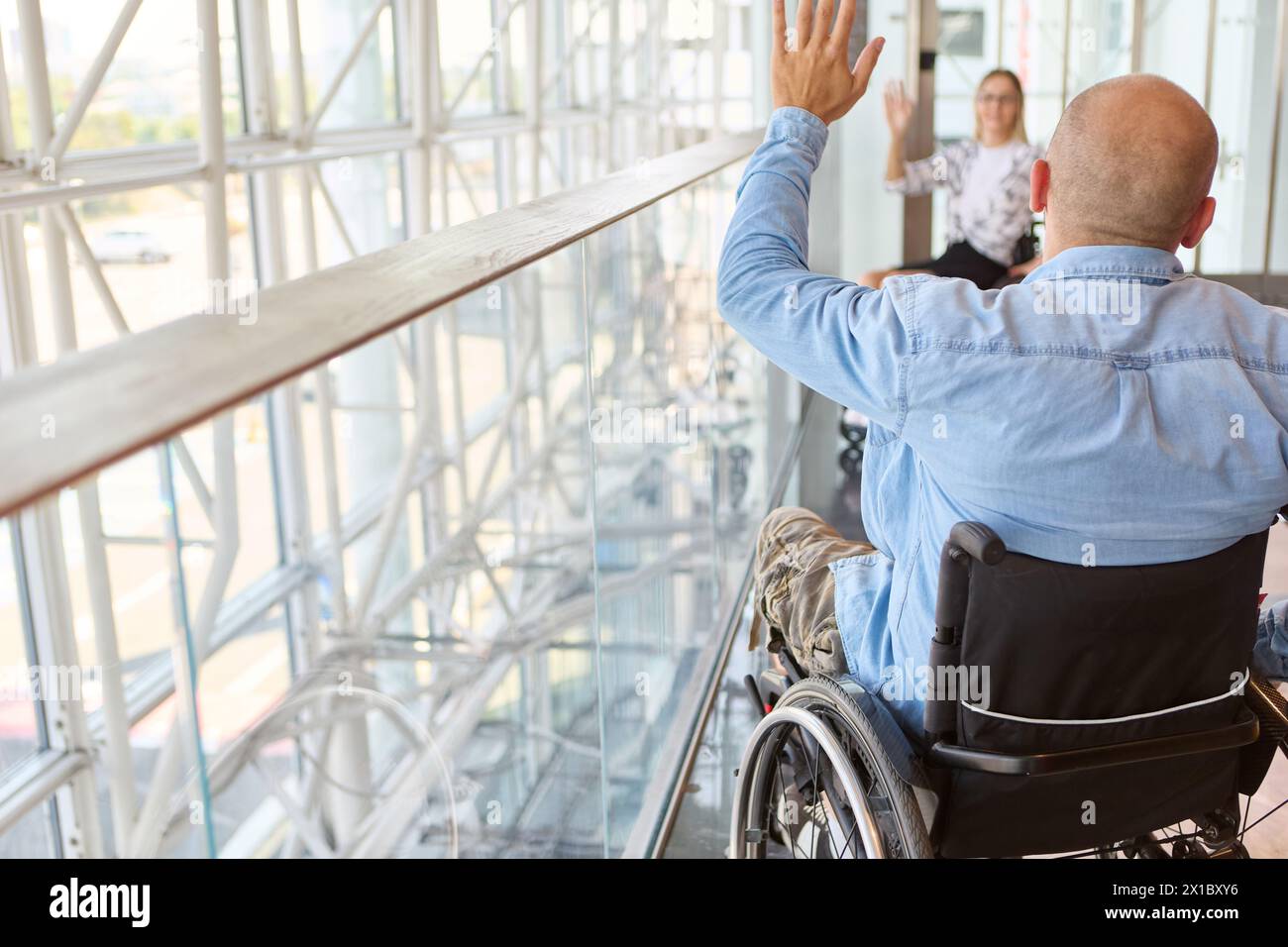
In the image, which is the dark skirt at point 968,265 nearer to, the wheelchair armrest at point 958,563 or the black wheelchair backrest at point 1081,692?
the black wheelchair backrest at point 1081,692

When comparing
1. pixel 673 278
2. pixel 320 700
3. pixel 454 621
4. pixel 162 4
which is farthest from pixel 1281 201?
pixel 320 700

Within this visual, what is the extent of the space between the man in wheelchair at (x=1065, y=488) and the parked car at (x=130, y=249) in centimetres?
461

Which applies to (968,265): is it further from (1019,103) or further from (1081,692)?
(1081,692)

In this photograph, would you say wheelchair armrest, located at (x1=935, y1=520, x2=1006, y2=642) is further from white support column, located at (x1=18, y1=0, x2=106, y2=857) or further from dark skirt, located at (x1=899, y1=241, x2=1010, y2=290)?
dark skirt, located at (x1=899, y1=241, x2=1010, y2=290)

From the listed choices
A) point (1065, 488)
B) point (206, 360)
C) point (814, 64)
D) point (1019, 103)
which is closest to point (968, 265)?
point (1019, 103)

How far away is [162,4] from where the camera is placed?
5195 mm

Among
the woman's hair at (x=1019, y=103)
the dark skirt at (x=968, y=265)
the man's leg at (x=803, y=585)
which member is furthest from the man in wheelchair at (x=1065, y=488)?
the woman's hair at (x=1019, y=103)

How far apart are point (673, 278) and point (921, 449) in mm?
2191

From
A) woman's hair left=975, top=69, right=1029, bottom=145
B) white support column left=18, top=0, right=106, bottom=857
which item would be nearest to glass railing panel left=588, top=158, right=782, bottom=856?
white support column left=18, top=0, right=106, bottom=857

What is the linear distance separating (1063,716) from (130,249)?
502 cm

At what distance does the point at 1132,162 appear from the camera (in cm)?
121

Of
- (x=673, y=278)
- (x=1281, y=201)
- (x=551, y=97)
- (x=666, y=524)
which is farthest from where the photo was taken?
(x=551, y=97)

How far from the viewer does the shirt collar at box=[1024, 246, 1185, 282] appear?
1226 millimetres
